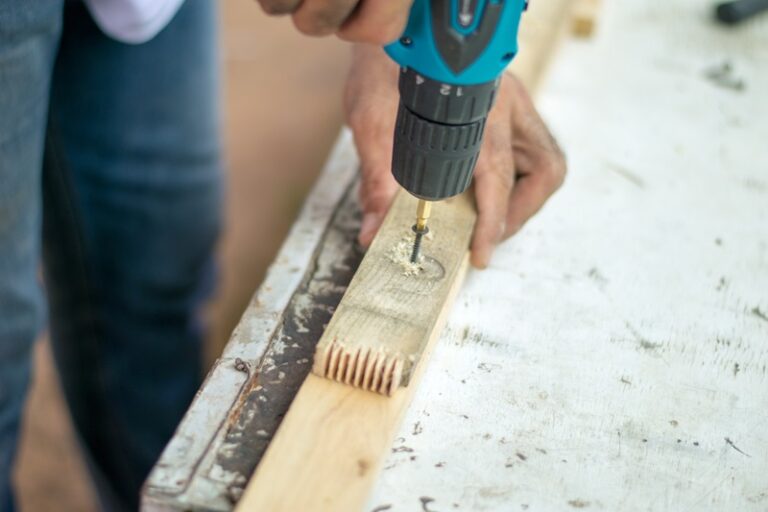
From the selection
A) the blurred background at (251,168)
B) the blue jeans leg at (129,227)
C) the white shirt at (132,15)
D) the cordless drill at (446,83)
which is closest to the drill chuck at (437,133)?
the cordless drill at (446,83)

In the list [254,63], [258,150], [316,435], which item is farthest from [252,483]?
[254,63]

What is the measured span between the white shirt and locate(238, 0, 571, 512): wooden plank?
37 cm

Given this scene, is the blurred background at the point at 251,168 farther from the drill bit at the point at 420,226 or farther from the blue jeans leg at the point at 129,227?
the drill bit at the point at 420,226

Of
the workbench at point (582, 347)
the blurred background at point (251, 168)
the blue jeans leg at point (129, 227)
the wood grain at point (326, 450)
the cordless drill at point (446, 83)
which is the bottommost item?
the blurred background at point (251, 168)

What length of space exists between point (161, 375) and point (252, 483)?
3.10 feet

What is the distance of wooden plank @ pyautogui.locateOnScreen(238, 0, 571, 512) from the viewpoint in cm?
65

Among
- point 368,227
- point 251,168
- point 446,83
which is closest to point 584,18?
point 368,227

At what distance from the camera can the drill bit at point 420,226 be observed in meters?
0.77

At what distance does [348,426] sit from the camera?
2.29 feet

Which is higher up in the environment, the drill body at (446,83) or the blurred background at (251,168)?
the drill body at (446,83)

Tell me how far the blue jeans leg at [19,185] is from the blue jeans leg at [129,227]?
20cm

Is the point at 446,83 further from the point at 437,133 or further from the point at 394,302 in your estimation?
the point at 394,302

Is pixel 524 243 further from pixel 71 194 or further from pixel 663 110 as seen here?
pixel 71 194

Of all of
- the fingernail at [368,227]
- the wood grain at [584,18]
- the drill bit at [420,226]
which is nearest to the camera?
the drill bit at [420,226]
